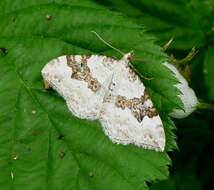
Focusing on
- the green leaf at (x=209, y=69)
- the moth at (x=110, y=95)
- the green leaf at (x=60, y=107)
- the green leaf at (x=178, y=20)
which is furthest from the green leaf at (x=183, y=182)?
the green leaf at (x=178, y=20)

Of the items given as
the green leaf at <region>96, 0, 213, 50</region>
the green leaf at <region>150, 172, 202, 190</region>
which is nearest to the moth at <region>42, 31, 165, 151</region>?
the green leaf at <region>96, 0, 213, 50</region>

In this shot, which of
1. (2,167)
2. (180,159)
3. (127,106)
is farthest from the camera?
(180,159)

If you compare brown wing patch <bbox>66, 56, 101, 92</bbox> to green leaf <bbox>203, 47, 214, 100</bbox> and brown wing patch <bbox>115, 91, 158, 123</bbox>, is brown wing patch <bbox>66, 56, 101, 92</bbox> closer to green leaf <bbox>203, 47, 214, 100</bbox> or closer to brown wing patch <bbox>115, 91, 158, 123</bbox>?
brown wing patch <bbox>115, 91, 158, 123</bbox>

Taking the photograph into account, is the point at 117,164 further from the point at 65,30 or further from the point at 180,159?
the point at 180,159

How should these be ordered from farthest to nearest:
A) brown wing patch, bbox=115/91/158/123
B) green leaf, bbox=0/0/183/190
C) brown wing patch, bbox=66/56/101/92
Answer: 1. brown wing patch, bbox=66/56/101/92
2. brown wing patch, bbox=115/91/158/123
3. green leaf, bbox=0/0/183/190

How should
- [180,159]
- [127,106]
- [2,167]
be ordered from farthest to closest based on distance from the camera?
[180,159], [127,106], [2,167]

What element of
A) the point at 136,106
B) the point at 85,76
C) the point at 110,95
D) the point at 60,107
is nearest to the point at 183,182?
the point at 136,106

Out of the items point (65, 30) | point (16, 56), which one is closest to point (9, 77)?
point (16, 56)

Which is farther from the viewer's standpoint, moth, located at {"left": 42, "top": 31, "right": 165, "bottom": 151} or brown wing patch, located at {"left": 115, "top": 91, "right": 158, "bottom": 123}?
brown wing patch, located at {"left": 115, "top": 91, "right": 158, "bottom": 123}
